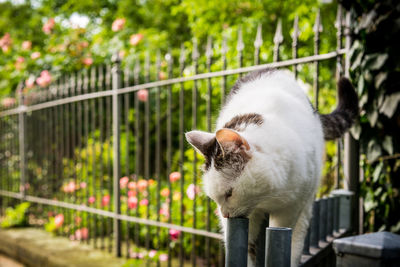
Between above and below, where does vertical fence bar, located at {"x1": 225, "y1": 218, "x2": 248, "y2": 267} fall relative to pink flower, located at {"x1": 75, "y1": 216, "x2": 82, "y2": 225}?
above

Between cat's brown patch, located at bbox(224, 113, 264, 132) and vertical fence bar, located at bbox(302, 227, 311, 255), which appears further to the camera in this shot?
vertical fence bar, located at bbox(302, 227, 311, 255)

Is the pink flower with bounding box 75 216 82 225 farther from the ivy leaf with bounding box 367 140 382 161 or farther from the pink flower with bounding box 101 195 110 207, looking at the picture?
the ivy leaf with bounding box 367 140 382 161

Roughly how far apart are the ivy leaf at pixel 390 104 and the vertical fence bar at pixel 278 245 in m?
1.30

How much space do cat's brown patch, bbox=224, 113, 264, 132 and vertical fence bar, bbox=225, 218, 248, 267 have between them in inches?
22.6

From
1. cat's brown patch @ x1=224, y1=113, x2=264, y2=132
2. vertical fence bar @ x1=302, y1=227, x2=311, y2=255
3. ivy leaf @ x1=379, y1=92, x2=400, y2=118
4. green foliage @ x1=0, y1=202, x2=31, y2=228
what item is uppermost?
ivy leaf @ x1=379, y1=92, x2=400, y2=118

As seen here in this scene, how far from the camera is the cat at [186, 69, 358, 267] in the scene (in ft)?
4.88

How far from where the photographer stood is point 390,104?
2102 millimetres

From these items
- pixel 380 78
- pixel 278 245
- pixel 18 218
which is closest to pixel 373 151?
pixel 380 78

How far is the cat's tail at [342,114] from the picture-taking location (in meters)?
2.15

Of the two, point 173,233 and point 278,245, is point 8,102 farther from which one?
point 278,245

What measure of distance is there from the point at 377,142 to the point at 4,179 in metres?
5.77

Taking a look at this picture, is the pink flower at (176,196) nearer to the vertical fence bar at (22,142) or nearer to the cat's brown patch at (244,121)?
the cat's brown patch at (244,121)

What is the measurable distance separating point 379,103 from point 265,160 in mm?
1038

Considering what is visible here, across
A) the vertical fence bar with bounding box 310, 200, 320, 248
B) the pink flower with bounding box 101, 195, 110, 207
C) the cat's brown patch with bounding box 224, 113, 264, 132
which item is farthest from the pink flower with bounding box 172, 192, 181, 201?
the cat's brown patch with bounding box 224, 113, 264, 132
